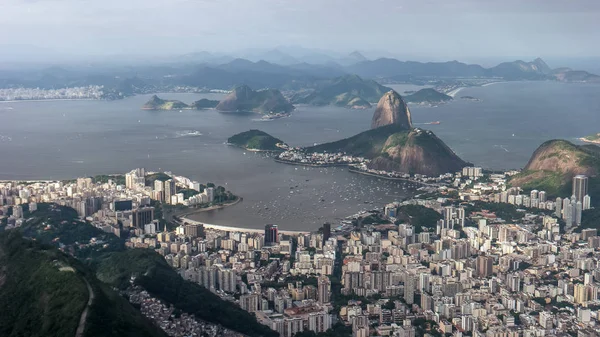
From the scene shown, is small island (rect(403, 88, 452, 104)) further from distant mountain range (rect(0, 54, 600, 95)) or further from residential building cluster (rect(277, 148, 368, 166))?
residential building cluster (rect(277, 148, 368, 166))

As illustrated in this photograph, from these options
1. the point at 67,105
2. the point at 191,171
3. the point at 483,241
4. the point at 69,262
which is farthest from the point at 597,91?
the point at 69,262

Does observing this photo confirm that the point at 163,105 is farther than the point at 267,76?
No

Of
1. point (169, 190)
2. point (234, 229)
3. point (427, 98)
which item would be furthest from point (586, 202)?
point (427, 98)

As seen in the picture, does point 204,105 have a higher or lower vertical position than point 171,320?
higher

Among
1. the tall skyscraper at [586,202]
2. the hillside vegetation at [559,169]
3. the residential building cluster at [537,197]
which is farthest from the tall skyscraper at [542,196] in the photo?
the tall skyscraper at [586,202]

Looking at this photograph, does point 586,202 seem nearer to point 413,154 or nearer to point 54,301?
point 413,154

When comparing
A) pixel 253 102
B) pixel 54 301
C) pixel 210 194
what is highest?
pixel 253 102

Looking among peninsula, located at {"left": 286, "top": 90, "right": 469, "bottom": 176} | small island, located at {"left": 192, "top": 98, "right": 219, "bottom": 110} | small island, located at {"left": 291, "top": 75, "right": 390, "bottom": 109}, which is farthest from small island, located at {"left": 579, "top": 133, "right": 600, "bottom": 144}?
small island, located at {"left": 192, "top": 98, "right": 219, "bottom": 110}
